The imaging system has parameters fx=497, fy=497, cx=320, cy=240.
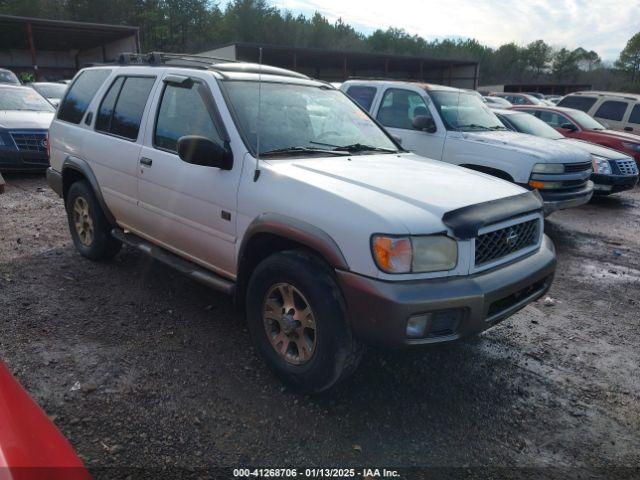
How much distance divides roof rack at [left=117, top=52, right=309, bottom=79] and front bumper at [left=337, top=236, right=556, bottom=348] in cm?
202

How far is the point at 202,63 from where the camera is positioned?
4.02 meters

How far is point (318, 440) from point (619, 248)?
5640 millimetres

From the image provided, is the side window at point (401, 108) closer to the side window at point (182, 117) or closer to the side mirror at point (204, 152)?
the side window at point (182, 117)

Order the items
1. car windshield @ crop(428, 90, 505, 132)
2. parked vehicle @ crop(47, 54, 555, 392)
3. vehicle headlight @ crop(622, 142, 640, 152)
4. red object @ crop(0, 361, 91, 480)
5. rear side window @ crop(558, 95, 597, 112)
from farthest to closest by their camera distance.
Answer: rear side window @ crop(558, 95, 597, 112) → vehicle headlight @ crop(622, 142, 640, 152) → car windshield @ crop(428, 90, 505, 132) → parked vehicle @ crop(47, 54, 555, 392) → red object @ crop(0, 361, 91, 480)

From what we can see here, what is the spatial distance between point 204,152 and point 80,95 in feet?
8.97

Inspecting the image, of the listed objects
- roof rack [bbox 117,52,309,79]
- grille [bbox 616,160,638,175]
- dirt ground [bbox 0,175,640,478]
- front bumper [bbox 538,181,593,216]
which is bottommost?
dirt ground [bbox 0,175,640,478]

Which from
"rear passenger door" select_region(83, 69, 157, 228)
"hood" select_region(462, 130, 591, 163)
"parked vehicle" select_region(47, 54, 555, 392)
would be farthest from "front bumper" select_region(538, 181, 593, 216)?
"rear passenger door" select_region(83, 69, 157, 228)

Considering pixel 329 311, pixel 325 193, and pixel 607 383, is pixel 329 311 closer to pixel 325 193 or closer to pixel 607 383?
pixel 325 193

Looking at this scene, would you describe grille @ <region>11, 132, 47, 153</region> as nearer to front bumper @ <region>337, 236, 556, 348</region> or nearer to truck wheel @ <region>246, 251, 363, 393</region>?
truck wheel @ <region>246, 251, 363, 393</region>

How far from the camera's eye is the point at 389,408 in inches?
117

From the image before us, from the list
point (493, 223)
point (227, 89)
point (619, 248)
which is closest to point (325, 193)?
point (493, 223)

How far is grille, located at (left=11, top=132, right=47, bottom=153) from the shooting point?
8.73 m

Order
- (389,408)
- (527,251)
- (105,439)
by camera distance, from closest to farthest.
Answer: (105,439) < (389,408) < (527,251)

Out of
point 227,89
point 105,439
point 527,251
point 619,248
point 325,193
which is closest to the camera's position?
point 105,439
